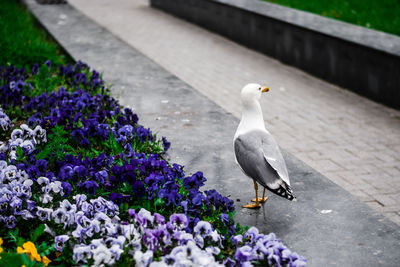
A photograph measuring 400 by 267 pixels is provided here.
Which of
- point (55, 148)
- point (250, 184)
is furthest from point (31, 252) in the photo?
point (250, 184)

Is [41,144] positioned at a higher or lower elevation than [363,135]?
higher

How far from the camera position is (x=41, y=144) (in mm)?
3930

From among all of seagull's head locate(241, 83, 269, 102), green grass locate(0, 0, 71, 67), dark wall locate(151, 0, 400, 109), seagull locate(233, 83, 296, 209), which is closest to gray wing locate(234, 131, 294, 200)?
seagull locate(233, 83, 296, 209)

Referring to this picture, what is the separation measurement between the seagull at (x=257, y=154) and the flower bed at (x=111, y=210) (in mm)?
257

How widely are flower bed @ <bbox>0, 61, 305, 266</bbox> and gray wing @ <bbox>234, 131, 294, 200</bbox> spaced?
26cm

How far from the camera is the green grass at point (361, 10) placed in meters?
9.44

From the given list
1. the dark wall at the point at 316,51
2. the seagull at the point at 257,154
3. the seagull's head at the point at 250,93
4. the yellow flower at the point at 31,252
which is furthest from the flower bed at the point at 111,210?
the dark wall at the point at 316,51

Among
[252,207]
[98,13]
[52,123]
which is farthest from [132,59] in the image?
[98,13]

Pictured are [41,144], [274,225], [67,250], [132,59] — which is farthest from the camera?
[132,59]

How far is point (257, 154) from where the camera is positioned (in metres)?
3.03

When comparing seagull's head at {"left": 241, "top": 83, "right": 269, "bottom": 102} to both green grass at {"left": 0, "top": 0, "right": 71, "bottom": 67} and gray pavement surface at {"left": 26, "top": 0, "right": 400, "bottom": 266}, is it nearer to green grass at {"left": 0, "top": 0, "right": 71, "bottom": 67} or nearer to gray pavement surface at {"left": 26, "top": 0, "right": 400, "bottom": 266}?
gray pavement surface at {"left": 26, "top": 0, "right": 400, "bottom": 266}

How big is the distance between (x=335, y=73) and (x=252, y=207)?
5.48 metres

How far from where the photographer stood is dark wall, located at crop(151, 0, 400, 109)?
7.01 metres

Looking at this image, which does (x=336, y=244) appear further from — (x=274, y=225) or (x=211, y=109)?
(x=211, y=109)
